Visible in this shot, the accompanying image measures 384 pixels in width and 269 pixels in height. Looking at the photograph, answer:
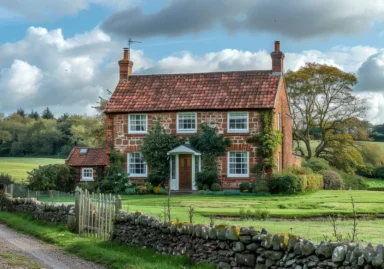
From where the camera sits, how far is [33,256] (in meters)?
15.3

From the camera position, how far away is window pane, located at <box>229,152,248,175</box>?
3906 cm

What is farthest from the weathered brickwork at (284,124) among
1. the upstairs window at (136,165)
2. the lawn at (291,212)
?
the lawn at (291,212)

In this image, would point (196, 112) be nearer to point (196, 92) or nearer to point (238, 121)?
point (196, 92)

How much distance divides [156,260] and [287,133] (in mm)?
32982

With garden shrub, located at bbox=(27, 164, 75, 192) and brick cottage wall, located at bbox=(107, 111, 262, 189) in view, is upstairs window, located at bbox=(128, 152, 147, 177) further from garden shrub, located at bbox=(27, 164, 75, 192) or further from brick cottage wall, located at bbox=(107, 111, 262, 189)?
garden shrub, located at bbox=(27, 164, 75, 192)

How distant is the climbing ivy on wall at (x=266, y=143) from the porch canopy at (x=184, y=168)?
394 cm

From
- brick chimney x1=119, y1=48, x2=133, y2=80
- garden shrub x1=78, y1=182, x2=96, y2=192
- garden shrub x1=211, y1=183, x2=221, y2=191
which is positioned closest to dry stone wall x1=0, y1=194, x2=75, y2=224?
garden shrub x1=78, y1=182, x2=96, y2=192

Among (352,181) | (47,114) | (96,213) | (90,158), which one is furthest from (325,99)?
(47,114)

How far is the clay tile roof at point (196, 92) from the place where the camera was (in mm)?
39531

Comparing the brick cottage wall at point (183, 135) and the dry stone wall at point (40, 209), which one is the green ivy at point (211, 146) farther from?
the dry stone wall at point (40, 209)

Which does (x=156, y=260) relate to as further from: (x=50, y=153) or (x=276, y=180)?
(x=50, y=153)

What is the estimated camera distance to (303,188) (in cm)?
3706

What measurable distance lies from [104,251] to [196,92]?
88.0 feet

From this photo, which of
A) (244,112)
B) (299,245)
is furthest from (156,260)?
(244,112)
